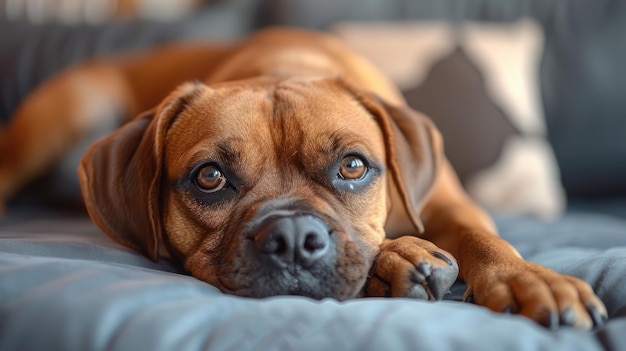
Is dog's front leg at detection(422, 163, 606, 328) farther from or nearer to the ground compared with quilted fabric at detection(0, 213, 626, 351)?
nearer to the ground

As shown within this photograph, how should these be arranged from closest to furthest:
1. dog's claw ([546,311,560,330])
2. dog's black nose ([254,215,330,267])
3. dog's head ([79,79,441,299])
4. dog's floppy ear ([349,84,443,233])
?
dog's claw ([546,311,560,330]), dog's black nose ([254,215,330,267]), dog's head ([79,79,441,299]), dog's floppy ear ([349,84,443,233])

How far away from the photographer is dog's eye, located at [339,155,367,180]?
6.95 feet

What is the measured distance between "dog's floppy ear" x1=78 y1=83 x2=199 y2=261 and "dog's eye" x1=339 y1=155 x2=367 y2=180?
0.60 metres

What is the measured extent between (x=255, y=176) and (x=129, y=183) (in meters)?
0.46

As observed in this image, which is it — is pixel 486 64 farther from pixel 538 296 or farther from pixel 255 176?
pixel 538 296

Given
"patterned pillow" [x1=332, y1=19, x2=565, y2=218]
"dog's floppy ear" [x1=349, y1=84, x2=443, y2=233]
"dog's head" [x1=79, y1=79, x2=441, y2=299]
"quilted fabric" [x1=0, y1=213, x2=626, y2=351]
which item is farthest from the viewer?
"patterned pillow" [x1=332, y1=19, x2=565, y2=218]

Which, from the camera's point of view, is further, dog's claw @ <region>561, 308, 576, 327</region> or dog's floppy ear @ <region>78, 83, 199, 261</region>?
dog's floppy ear @ <region>78, 83, 199, 261</region>

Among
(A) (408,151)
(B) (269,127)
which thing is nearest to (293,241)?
(B) (269,127)

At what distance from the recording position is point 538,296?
151 centimetres

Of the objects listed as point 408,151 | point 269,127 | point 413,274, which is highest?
point 269,127

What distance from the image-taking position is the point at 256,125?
2.13 m

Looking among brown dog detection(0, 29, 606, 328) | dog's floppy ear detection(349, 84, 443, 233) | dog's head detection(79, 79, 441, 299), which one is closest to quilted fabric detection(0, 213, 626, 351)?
brown dog detection(0, 29, 606, 328)

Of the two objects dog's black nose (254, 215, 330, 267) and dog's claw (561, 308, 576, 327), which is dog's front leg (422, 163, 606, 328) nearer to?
dog's claw (561, 308, 576, 327)

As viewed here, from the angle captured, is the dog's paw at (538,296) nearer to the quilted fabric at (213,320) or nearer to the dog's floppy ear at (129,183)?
the quilted fabric at (213,320)
